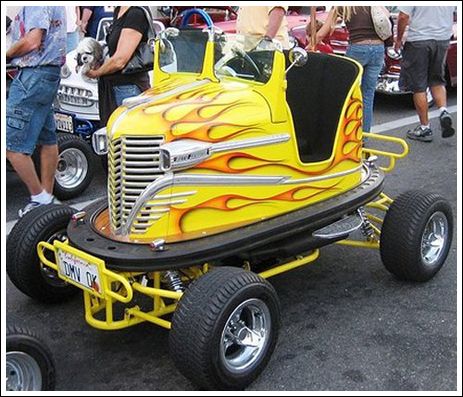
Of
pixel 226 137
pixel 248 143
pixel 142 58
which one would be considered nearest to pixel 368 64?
pixel 142 58

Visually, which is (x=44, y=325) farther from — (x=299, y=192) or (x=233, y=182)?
(x=299, y=192)

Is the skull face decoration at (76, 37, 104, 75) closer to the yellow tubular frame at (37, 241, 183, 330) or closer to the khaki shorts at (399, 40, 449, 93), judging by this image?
the yellow tubular frame at (37, 241, 183, 330)

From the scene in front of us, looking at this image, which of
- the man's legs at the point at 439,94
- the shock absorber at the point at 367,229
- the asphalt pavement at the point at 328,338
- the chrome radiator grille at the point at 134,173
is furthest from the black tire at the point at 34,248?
the man's legs at the point at 439,94

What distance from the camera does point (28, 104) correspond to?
4.94m

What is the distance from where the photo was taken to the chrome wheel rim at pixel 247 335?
124 inches

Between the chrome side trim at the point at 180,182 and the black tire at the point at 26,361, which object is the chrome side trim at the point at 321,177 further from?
the black tire at the point at 26,361

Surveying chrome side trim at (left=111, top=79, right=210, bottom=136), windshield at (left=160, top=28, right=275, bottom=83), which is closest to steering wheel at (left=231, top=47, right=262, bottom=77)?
windshield at (left=160, top=28, right=275, bottom=83)

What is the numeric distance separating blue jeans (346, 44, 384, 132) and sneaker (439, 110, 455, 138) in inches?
43.7

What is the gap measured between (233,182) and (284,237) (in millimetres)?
436

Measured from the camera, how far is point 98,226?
3605 millimetres

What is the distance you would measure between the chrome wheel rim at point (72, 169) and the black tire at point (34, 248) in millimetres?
2206

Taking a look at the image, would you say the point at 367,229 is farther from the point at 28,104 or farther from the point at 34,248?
the point at 28,104

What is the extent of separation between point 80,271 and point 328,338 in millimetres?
1399

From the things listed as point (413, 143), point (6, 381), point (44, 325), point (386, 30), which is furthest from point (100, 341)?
point (413, 143)
